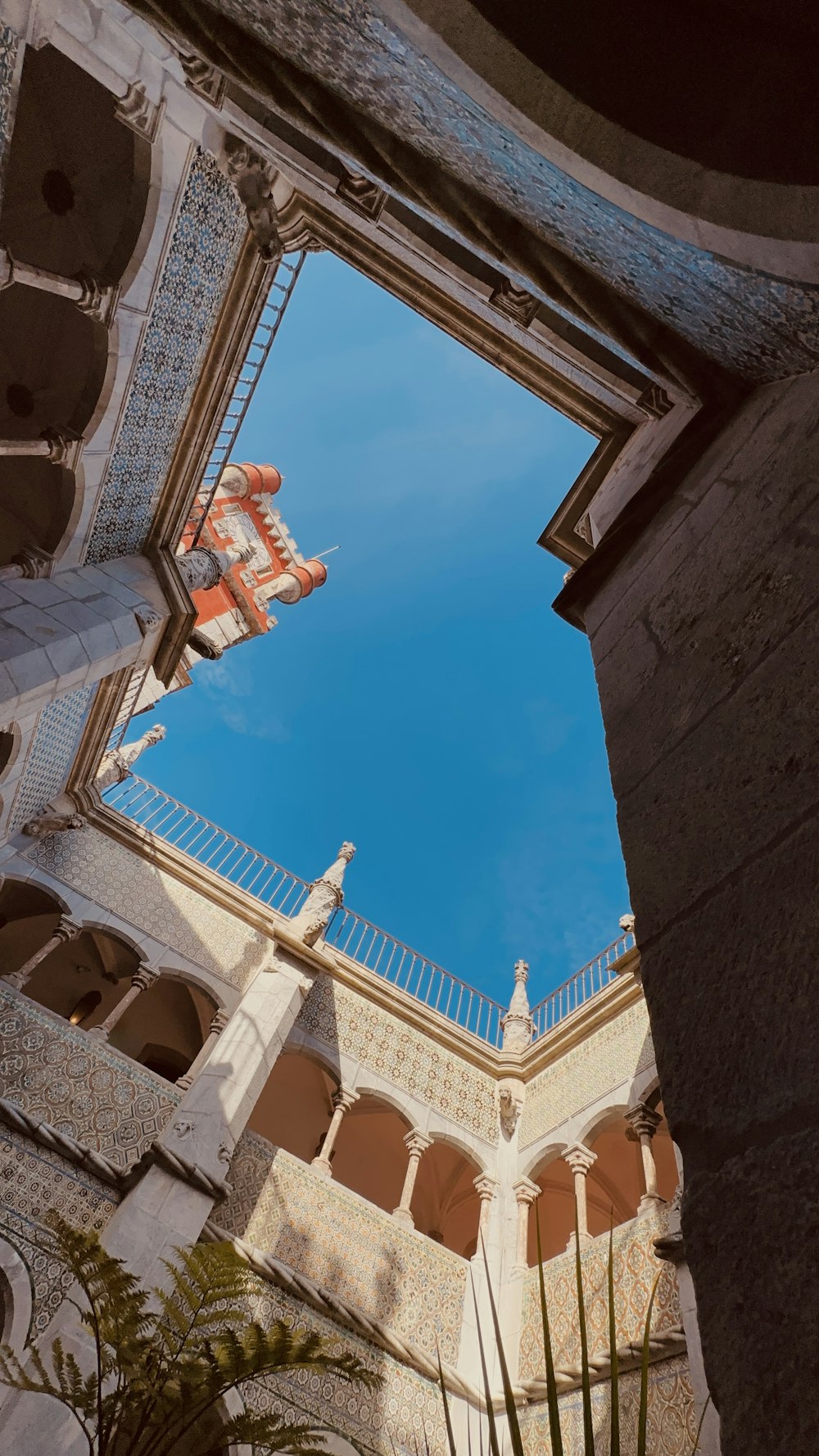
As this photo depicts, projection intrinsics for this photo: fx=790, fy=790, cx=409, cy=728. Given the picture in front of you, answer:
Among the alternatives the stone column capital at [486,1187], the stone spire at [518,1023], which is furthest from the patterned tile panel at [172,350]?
the stone spire at [518,1023]

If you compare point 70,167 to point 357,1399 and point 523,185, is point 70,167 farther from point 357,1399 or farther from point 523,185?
point 357,1399

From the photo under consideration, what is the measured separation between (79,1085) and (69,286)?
5991 millimetres

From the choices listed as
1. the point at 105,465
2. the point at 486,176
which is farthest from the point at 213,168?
the point at 486,176

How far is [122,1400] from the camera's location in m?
2.79

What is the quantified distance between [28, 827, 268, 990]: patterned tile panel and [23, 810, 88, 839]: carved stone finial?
203mm

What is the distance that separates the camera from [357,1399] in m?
6.20

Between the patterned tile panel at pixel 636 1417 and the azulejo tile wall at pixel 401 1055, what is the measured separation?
2.72 metres

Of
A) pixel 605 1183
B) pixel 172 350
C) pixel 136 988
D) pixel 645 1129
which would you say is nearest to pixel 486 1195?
pixel 645 1129

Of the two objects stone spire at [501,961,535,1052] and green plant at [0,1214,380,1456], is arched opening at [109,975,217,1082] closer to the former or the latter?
stone spire at [501,961,535,1052]

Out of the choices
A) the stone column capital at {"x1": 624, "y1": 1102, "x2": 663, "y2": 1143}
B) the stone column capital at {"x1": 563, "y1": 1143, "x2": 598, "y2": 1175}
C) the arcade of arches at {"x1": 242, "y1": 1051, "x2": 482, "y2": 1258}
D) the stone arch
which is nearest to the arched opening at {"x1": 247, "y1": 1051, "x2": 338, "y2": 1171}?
the arcade of arches at {"x1": 242, "y1": 1051, "x2": 482, "y2": 1258}

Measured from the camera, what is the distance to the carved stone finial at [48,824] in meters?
7.83

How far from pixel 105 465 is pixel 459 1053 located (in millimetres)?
7398

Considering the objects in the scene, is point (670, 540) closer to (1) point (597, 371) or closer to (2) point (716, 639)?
(2) point (716, 639)

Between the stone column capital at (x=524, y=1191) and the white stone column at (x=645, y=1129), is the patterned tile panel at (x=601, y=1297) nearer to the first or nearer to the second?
the white stone column at (x=645, y=1129)
